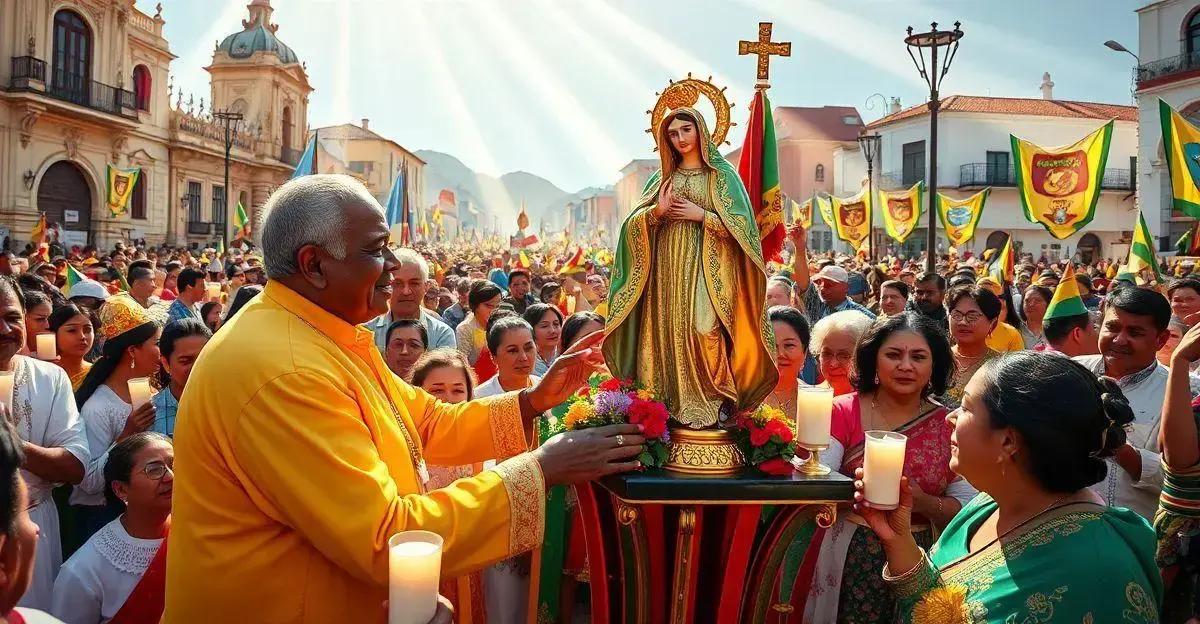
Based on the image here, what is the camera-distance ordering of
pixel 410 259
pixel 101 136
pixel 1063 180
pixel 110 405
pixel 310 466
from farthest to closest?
pixel 101 136
pixel 1063 180
pixel 410 259
pixel 110 405
pixel 310 466

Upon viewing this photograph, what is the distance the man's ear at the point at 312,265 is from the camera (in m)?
2.21

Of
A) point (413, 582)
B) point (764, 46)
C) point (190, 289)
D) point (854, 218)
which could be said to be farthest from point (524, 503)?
point (854, 218)

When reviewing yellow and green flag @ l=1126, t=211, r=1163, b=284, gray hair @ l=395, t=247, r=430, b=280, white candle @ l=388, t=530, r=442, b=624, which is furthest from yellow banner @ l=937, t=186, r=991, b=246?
white candle @ l=388, t=530, r=442, b=624

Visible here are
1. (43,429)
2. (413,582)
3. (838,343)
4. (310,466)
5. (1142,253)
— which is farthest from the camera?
(1142,253)

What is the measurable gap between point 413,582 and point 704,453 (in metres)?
1.49

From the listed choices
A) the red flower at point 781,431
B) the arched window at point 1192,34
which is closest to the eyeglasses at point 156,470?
the red flower at point 781,431

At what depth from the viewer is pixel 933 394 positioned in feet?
11.9

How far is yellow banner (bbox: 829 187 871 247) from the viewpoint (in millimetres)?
18281

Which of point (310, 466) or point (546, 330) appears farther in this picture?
point (546, 330)

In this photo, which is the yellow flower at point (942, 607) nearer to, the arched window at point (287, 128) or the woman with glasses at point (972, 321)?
the woman with glasses at point (972, 321)

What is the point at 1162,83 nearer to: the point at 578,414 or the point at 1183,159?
the point at 1183,159

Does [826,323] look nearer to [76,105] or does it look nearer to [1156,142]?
[1156,142]

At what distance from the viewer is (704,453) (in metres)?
3.03

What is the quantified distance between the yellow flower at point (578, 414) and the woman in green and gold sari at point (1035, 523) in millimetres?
1034
